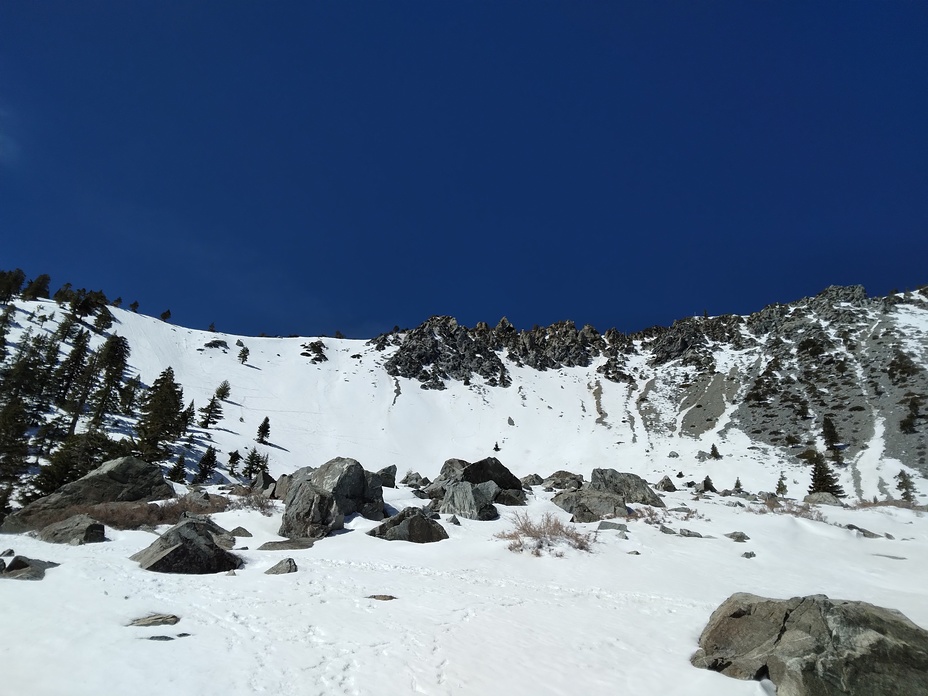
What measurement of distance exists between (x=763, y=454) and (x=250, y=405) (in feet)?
264

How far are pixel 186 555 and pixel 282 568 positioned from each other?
2.29 metres

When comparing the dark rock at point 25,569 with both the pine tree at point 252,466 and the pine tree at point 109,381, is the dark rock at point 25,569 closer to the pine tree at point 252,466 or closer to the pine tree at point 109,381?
the pine tree at point 252,466

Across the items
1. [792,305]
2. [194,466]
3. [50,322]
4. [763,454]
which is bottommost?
[194,466]

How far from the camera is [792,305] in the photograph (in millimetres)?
132625

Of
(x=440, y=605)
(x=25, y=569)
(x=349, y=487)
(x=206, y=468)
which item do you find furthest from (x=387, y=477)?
(x=206, y=468)

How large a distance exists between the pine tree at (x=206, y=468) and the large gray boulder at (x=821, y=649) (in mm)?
44484

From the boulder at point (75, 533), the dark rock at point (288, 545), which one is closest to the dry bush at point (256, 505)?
the dark rock at point (288, 545)

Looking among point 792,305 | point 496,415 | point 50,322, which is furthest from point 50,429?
point 792,305

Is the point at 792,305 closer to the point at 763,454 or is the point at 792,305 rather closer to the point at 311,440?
the point at 763,454

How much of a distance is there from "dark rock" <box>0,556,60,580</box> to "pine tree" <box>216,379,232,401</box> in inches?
2749

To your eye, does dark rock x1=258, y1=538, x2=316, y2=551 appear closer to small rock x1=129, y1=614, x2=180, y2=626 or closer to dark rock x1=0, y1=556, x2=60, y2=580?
dark rock x1=0, y1=556, x2=60, y2=580

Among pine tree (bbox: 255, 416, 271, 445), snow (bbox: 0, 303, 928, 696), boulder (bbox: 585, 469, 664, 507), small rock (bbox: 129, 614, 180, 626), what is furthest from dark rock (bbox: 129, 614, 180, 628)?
pine tree (bbox: 255, 416, 271, 445)

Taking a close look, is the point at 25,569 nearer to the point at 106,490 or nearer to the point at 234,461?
the point at 106,490

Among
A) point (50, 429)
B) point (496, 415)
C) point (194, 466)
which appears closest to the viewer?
point (50, 429)
